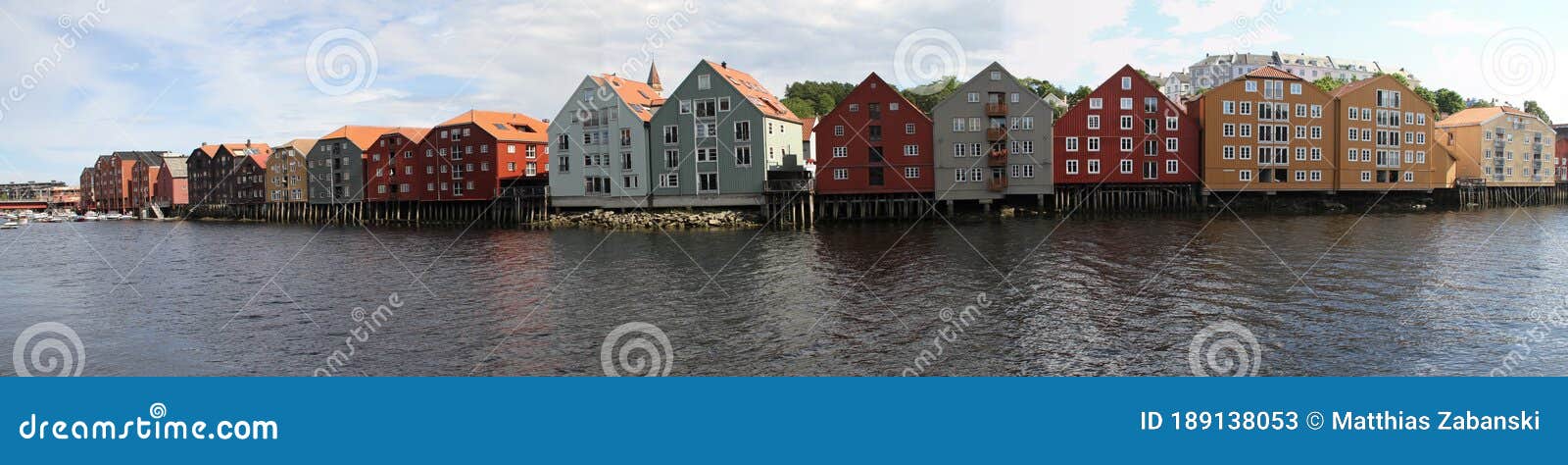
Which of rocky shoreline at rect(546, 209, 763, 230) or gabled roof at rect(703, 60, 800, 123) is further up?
gabled roof at rect(703, 60, 800, 123)

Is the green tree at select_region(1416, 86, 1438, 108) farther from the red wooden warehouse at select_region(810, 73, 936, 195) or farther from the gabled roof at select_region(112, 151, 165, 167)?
the gabled roof at select_region(112, 151, 165, 167)

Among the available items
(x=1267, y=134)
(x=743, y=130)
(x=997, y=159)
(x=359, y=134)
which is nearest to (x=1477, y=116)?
(x=1267, y=134)

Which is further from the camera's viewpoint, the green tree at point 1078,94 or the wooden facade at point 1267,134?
the green tree at point 1078,94

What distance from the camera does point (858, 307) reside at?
2230cm

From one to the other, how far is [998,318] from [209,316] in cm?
2023

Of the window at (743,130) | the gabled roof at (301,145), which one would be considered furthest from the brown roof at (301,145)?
the window at (743,130)

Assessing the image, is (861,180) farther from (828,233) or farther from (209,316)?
(209,316)

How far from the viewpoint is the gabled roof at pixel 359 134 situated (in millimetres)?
96938

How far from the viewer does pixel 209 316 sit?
76.3 ft

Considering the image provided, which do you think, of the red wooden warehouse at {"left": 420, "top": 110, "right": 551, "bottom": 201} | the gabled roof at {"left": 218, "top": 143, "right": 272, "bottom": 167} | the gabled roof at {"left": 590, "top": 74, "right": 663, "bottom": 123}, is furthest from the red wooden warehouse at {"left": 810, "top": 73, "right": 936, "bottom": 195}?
the gabled roof at {"left": 218, "top": 143, "right": 272, "bottom": 167}

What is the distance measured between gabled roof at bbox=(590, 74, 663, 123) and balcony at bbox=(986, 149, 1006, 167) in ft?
84.5

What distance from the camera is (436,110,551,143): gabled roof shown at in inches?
3214

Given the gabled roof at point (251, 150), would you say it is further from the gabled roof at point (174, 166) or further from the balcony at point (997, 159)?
the balcony at point (997, 159)

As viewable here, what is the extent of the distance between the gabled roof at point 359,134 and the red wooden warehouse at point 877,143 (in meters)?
57.8
